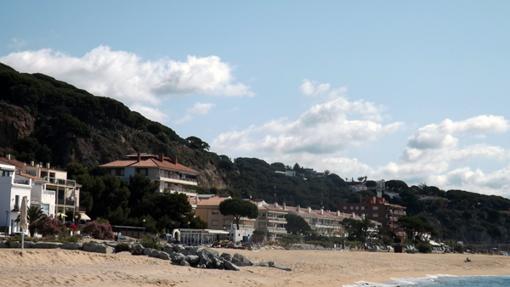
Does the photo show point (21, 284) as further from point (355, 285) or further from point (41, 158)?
point (41, 158)

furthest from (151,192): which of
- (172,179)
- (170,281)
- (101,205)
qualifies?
(170,281)

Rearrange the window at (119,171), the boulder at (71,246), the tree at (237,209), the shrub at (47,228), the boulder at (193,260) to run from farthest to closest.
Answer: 1. the window at (119,171)
2. the tree at (237,209)
3. the shrub at (47,228)
4. the boulder at (193,260)
5. the boulder at (71,246)

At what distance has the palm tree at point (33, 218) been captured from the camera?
42969 mm

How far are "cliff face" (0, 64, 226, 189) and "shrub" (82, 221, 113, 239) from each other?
42794 mm

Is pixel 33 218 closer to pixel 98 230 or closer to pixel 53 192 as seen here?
pixel 98 230

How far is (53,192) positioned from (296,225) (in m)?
56.6

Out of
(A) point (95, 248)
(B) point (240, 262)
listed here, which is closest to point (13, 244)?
(A) point (95, 248)

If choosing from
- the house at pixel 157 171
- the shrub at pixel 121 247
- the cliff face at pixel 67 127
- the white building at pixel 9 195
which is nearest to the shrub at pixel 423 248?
the house at pixel 157 171

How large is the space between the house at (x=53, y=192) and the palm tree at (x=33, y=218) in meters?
4.82

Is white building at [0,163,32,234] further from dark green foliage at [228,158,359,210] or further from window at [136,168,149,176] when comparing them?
dark green foliage at [228,158,359,210]

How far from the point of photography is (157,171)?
8300 cm

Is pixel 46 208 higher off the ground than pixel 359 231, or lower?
higher

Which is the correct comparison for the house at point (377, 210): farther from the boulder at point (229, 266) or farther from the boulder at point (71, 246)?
the boulder at point (71, 246)

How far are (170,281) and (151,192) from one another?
150 ft
